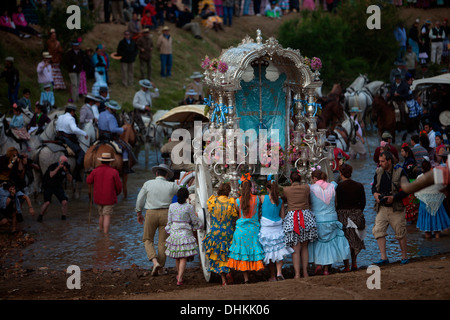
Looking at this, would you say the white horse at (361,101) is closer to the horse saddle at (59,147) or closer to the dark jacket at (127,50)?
the dark jacket at (127,50)

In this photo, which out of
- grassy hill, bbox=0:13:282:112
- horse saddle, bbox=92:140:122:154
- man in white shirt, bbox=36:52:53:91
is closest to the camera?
horse saddle, bbox=92:140:122:154

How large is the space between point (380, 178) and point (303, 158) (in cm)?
170

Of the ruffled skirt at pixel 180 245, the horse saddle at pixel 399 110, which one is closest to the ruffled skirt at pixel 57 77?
the horse saddle at pixel 399 110

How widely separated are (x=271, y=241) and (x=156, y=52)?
77.8 feet

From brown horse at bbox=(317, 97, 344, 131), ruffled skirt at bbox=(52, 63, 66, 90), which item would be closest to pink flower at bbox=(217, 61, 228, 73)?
brown horse at bbox=(317, 97, 344, 131)

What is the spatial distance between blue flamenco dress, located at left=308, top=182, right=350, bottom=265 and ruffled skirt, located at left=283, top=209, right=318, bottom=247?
151mm

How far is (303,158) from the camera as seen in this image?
1201 cm

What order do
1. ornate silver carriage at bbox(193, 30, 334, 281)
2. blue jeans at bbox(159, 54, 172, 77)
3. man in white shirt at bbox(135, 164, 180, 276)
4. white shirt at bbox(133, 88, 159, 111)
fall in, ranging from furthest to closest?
blue jeans at bbox(159, 54, 172, 77) < white shirt at bbox(133, 88, 159, 111) < ornate silver carriage at bbox(193, 30, 334, 281) < man in white shirt at bbox(135, 164, 180, 276)

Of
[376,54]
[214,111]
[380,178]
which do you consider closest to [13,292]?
[214,111]

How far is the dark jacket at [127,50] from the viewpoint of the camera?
27.7m

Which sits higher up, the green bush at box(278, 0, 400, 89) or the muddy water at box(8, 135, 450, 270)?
the green bush at box(278, 0, 400, 89)

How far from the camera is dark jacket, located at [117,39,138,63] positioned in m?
27.7

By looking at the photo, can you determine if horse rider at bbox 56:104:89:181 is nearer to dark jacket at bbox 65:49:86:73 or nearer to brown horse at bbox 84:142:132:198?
brown horse at bbox 84:142:132:198
